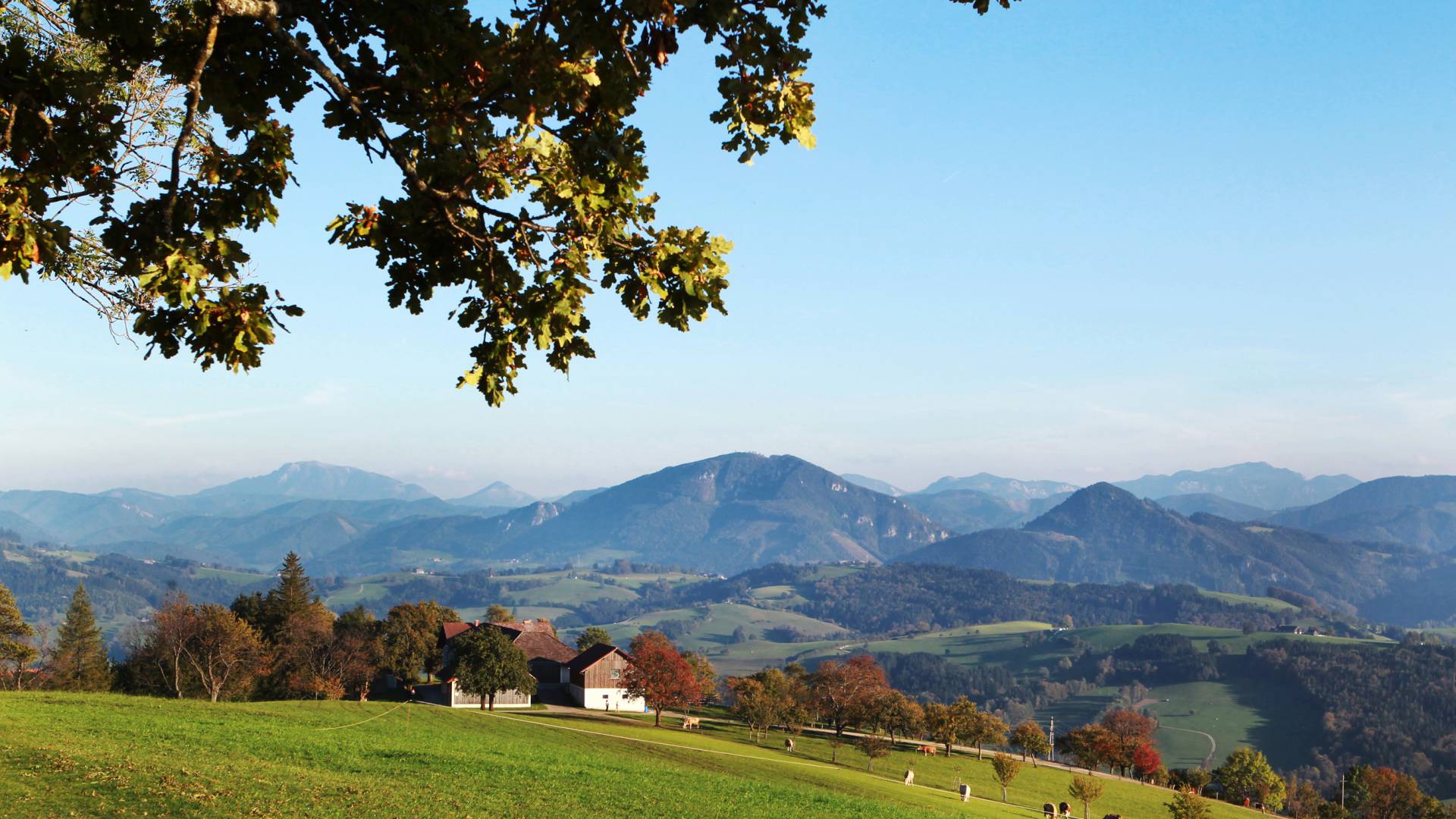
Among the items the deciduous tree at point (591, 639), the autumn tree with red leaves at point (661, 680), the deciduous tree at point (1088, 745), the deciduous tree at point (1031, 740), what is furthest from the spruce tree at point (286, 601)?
the deciduous tree at point (1088, 745)

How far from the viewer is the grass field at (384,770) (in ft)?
75.9

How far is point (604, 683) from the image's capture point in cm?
10050

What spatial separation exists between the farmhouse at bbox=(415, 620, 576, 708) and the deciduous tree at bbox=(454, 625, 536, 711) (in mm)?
1231

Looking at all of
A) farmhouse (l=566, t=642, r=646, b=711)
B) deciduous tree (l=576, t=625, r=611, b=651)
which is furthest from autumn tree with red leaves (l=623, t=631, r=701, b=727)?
deciduous tree (l=576, t=625, r=611, b=651)

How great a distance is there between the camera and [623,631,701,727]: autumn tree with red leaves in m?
86.7

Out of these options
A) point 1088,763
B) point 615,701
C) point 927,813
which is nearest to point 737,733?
point 615,701

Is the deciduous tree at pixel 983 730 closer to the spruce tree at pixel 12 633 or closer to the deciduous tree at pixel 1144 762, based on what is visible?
the deciduous tree at pixel 1144 762

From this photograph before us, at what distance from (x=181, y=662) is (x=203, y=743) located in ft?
152

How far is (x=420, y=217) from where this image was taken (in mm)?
7270

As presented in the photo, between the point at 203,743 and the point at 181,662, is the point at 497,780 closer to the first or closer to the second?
the point at 203,743

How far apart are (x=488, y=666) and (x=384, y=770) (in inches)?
1966

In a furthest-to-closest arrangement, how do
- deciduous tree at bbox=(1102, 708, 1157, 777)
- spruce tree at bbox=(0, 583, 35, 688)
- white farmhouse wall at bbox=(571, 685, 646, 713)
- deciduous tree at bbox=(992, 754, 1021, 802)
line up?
deciduous tree at bbox=(1102, 708, 1157, 777) < white farmhouse wall at bbox=(571, 685, 646, 713) < spruce tree at bbox=(0, 583, 35, 688) < deciduous tree at bbox=(992, 754, 1021, 802)

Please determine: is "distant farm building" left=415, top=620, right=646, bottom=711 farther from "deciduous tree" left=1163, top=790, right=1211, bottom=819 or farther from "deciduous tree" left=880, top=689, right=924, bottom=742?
"deciduous tree" left=1163, top=790, right=1211, bottom=819

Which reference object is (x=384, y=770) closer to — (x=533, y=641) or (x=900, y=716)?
(x=900, y=716)
